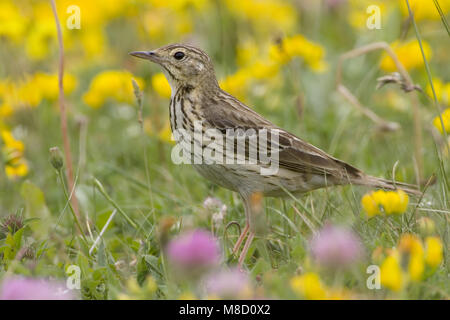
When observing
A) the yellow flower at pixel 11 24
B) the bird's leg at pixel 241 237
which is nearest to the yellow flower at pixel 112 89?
the yellow flower at pixel 11 24

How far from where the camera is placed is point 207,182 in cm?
595

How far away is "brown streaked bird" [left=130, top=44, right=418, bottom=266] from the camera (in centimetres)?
477

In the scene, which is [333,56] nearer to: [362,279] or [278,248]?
[278,248]

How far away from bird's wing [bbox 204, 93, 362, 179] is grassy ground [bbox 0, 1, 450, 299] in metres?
0.20

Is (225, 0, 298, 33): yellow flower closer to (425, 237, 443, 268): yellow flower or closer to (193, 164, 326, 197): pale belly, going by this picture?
(193, 164, 326, 197): pale belly

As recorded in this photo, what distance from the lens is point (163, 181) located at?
20.9 ft

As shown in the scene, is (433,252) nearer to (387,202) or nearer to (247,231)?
(387,202)

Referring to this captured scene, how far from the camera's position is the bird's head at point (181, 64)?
5332 mm

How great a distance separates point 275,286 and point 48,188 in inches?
157

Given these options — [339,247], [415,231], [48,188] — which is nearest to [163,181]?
[48,188]

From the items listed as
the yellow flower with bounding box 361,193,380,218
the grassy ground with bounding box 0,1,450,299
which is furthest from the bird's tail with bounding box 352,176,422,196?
the yellow flower with bounding box 361,193,380,218

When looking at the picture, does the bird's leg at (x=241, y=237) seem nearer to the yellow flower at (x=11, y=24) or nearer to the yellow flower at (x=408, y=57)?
the yellow flower at (x=408, y=57)

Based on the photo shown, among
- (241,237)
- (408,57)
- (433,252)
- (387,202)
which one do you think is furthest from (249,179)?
→ (408,57)
